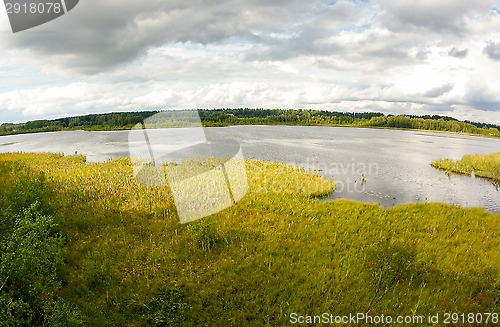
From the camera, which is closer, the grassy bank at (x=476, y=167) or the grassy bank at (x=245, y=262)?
the grassy bank at (x=245, y=262)

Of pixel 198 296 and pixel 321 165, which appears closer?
pixel 198 296

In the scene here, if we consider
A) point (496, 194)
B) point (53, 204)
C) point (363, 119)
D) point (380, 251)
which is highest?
point (363, 119)

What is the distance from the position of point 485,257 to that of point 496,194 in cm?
1596

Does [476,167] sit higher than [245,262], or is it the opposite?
[245,262]

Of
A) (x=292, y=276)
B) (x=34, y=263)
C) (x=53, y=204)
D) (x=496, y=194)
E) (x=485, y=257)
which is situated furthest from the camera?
(x=496, y=194)

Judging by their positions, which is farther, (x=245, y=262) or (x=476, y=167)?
(x=476, y=167)

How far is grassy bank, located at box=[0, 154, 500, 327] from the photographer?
6.94 m

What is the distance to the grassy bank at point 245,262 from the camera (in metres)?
6.94

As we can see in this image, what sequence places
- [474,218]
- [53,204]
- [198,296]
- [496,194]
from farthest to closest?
[496,194]
[474,218]
[53,204]
[198,296]

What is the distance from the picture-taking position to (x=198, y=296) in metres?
7.57

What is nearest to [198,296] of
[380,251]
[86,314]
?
[86,314]

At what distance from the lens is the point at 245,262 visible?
9094 millimetres

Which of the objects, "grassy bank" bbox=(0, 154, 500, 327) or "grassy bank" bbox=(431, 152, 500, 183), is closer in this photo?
"grassy bank" bbox=(0, 154, 500, 327)

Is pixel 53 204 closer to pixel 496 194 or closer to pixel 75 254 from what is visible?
pixel 75 254
